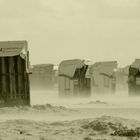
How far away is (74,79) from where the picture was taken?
89.3 feet

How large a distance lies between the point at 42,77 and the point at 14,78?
23130 millimetres

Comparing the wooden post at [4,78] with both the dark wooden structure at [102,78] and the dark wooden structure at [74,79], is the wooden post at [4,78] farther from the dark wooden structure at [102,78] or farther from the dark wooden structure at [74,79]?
the dark wooden structure at [102,78]

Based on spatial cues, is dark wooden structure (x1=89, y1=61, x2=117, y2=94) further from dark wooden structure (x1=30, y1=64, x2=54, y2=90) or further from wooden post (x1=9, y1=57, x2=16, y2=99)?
wooden post (x1=9, y1=57, x2=16, y2=99)

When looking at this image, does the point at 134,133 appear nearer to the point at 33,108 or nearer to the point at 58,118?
the point at 58,118

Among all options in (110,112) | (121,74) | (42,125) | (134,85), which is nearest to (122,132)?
(42,125)

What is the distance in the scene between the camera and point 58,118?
47.6 feet

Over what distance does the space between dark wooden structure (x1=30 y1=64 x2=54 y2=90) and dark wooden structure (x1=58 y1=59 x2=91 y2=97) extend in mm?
12127

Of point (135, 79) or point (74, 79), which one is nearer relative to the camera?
point (74, 79)

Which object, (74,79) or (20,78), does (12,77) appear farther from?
(74,79)

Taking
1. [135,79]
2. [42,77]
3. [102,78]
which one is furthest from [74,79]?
[42,77]

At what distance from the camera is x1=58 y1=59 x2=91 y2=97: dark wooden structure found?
27.2 m

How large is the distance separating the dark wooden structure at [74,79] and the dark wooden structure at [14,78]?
9.73 m

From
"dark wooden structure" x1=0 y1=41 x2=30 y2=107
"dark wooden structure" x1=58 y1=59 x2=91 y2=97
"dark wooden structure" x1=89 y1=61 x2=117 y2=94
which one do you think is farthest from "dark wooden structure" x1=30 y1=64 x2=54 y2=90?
"dark wooden structure" x1=0 y1=41 x2=30 y2=107

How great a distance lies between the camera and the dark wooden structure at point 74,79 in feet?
89.3
